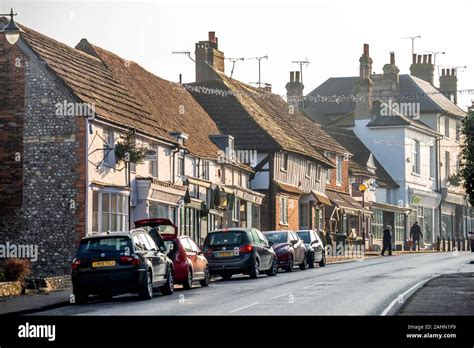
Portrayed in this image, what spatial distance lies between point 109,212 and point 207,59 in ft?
89.4

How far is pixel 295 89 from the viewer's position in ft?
281

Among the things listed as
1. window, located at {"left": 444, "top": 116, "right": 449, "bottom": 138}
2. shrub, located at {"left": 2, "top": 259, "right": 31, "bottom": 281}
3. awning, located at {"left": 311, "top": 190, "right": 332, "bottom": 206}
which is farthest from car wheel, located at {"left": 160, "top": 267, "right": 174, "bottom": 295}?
window, located at {"left": 444, "top": 116, "right": 449, "bottom": 138}

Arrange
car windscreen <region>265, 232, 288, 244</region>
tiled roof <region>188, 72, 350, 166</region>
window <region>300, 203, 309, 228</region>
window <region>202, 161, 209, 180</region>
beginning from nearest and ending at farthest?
car windscreen <region>265, 232, 288, 244</region> < window <region>202, 161, 209, 180</region> < tiled roof <region>188, 72, 350, 166</region> < window <region>300, 203, 309, 228</region>

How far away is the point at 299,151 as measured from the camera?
62.2m

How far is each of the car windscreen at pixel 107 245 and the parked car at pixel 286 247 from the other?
587 inches

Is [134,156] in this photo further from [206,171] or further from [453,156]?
[453,156]

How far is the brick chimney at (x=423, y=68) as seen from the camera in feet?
322

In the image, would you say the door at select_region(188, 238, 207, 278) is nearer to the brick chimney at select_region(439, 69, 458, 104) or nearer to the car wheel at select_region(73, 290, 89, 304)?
the car wheel at select_region(73, 290, 89, 304)

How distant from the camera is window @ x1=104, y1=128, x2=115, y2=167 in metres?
37.4

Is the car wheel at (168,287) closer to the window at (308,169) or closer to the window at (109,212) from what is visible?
the window at (109,212)

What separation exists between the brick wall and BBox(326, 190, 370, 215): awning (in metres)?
35.4

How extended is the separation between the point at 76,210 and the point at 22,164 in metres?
2.73

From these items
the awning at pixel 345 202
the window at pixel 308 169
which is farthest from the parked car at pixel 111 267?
the awning at pixel 345 202

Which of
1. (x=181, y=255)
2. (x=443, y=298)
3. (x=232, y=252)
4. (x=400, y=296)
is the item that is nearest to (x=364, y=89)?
(x=232, y=252)
